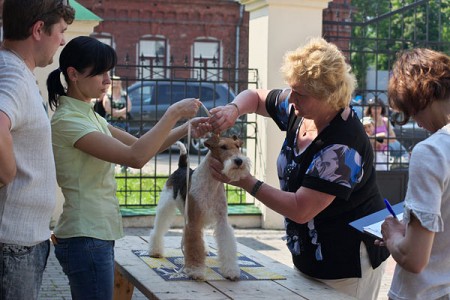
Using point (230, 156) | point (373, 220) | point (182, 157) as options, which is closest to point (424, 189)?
point (373, 220)

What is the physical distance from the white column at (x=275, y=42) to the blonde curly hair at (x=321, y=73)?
19.5 ft

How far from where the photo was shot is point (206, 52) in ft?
101

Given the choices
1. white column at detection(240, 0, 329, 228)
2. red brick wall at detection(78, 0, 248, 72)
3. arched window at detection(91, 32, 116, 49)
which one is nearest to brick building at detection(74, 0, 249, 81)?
red brick wall at detection(78, 0, 248, 72)

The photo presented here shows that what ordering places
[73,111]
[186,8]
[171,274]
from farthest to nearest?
1. [186,8]
2. [171,274]
3. [73,111]

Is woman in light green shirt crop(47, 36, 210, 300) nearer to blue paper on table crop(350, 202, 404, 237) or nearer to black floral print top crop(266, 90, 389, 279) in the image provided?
black floral print top crop(266, 90, 389, 279)

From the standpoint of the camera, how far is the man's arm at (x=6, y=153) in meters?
2.62

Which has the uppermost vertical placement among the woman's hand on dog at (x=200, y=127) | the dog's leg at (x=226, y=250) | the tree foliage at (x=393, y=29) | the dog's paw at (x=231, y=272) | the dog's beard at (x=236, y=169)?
the tree foliage at (x=393, y=29)

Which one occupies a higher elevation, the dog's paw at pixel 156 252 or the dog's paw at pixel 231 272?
the dog's paw at pixel 231 272

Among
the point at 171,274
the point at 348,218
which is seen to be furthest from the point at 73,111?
the point at 348,218

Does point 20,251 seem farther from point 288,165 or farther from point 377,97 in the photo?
point 377,97

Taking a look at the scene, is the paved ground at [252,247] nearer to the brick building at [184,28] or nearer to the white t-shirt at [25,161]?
the white t-shirt at [25,161]

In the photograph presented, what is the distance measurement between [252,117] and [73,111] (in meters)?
6.92

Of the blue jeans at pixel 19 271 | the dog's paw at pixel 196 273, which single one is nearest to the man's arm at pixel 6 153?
the blue jeans at pixel 19 271

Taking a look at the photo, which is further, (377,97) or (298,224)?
(377,97)
